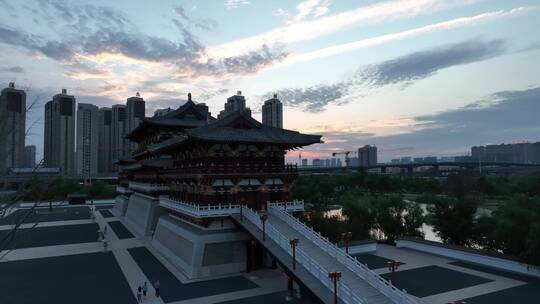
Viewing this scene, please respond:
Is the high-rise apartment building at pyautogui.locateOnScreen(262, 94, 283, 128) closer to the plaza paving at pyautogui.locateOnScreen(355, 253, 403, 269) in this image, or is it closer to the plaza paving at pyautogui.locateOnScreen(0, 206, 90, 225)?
the plaza paving at pyautogui.locateOnScreen(0, 206, 90, 225)

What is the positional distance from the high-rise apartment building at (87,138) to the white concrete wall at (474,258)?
439 ft

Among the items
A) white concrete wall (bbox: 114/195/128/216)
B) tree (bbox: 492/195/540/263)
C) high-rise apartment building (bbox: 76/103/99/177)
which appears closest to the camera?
tree (bbox: 492/195/540/263)

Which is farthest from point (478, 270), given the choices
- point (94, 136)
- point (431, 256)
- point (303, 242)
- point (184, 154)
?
point (94, 136)

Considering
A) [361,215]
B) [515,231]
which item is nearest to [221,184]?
[515,231]

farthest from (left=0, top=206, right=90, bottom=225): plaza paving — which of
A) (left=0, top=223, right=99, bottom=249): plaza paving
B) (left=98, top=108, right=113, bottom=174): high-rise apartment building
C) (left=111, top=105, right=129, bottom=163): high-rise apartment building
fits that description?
(left=98, top=108, right=113, bottom=174): high-rise apartment building

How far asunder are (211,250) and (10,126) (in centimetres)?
2101

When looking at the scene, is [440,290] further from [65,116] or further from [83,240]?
[65,116]

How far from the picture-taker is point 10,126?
13.2 m

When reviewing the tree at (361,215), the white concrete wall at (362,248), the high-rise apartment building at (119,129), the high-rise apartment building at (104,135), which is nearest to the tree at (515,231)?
the white concrete wall at (362,248)

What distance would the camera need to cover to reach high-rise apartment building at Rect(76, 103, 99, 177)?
142 meters

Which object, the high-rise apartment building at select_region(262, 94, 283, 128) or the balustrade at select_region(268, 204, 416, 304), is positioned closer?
the balustrade at select_region(268, 204, 416, 304)

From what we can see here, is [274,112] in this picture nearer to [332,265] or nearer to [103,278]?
[103,278]

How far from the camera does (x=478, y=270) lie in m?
32.1

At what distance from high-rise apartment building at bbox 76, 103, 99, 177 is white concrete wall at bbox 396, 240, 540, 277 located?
5268 inches
